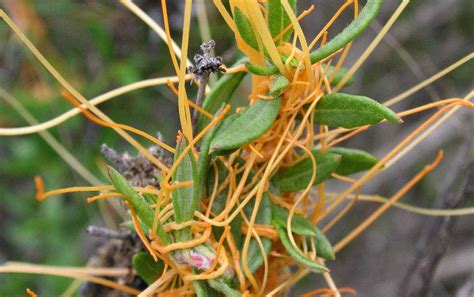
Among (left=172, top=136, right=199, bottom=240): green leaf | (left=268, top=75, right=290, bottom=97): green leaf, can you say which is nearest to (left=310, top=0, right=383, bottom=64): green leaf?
(left=268, top=75, right=290, bottom=97): green leaf

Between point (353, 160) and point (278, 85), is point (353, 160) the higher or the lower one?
the lower one

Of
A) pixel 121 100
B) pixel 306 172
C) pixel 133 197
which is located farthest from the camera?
pixel 121 100

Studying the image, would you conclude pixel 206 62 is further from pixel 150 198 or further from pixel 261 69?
pixel 150 198

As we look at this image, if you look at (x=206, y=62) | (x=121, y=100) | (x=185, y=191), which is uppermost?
(x=121, y=100)

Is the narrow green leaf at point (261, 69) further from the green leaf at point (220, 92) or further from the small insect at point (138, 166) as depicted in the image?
the small insect at point (138, 166)

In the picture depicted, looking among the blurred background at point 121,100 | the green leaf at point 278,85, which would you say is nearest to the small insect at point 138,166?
the green leaf at point 278,85

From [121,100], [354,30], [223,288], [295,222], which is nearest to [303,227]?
[295,222]

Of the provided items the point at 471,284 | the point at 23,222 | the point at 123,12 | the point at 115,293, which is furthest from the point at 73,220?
the point at 471,284
